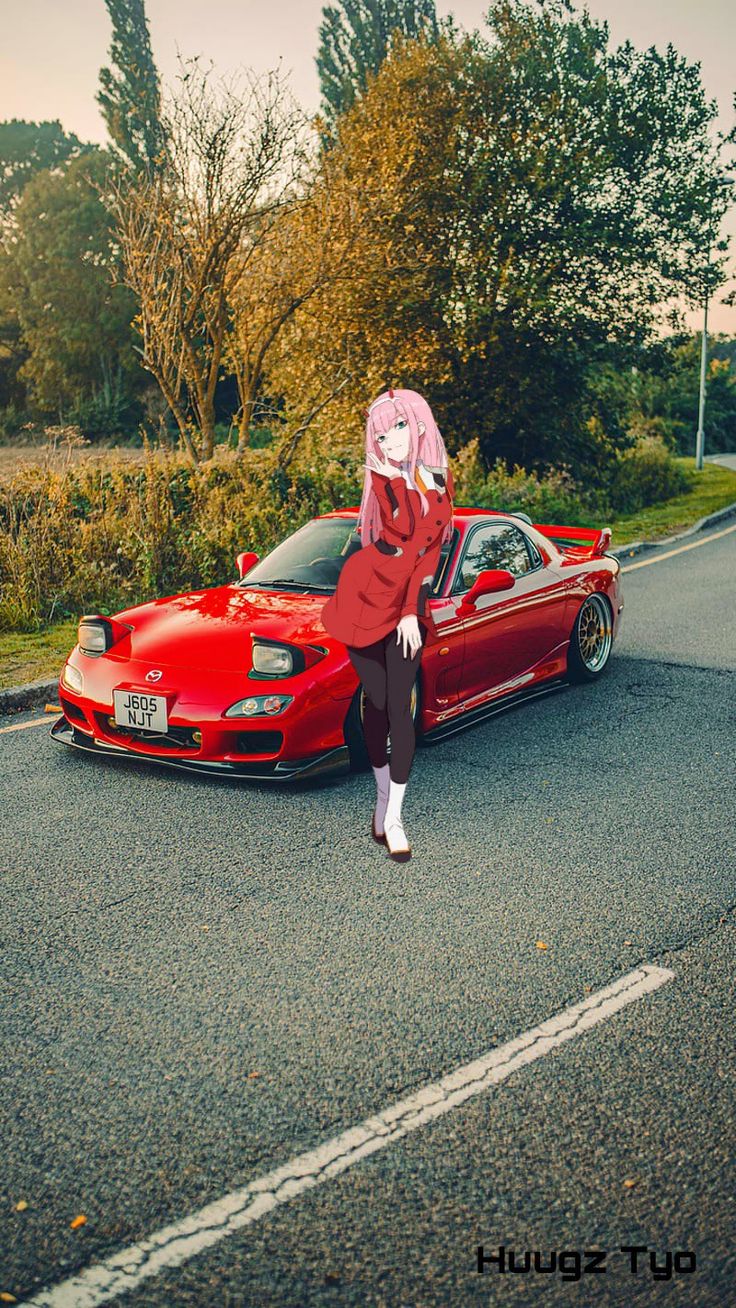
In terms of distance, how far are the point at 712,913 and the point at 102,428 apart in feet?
160

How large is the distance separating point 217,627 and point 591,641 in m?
3.09

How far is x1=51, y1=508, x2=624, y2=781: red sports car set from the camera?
19.2 ft

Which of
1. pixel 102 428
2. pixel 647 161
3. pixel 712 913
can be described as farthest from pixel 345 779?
pixel 102 428

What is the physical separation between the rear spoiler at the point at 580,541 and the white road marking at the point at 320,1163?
4.94 meters

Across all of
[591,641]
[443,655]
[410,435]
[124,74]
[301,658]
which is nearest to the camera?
[410,435]

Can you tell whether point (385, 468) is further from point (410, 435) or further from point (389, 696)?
point (389, 696)

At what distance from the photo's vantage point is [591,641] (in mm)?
8266

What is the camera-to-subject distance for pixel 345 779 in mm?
6262

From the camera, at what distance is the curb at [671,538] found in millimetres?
16234

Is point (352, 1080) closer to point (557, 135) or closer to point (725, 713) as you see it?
point (725, 713)

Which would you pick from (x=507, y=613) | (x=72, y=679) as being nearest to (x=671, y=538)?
(x=507, y=613)

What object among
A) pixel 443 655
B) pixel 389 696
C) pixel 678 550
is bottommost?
pixel 678 550

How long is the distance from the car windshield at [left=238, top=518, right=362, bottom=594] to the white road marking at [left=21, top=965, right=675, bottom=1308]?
3753 millimetres

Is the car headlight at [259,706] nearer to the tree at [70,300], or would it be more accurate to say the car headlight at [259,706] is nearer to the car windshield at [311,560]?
the car windshield at [311,560]
